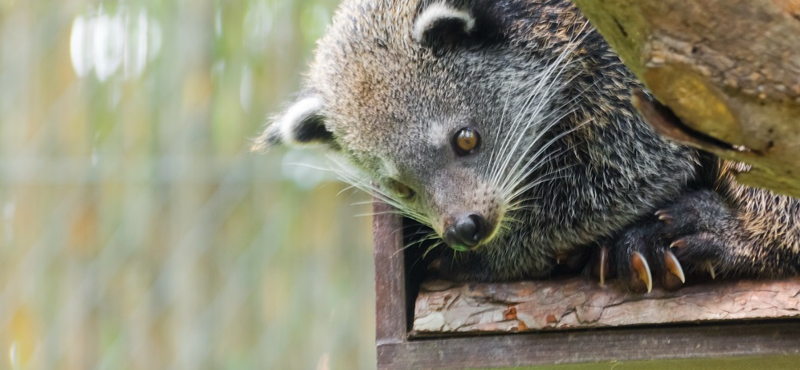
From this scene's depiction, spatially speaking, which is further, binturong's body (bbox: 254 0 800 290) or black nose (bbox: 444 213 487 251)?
binturong's body (bbox: 254 0 800 290)

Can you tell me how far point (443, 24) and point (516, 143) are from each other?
479 mm

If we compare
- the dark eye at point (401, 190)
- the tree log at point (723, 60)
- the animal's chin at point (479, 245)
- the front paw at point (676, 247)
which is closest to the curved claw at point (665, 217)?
the front paw at point (676, 247)

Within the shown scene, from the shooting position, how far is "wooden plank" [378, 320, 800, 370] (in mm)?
2760

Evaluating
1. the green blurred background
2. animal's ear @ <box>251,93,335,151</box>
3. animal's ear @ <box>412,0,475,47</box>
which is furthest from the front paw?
the green blurred background

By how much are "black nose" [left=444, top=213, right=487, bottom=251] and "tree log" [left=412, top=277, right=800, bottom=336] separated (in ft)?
0.63

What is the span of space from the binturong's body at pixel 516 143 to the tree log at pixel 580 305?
123 millimetres

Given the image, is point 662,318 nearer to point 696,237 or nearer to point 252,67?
point 696,237

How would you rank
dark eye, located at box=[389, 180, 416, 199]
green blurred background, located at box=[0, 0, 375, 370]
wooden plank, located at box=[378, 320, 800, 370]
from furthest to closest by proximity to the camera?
green blurred background, located at box=[0, 0, 375, 370] < dark eye, located at box=[389, 180, 416, 199] < wooden plank, located at box=[378, 320, 800, 370]

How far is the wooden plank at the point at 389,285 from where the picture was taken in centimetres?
302

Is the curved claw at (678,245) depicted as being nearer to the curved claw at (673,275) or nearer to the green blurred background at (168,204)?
the curved claw at (673,275)

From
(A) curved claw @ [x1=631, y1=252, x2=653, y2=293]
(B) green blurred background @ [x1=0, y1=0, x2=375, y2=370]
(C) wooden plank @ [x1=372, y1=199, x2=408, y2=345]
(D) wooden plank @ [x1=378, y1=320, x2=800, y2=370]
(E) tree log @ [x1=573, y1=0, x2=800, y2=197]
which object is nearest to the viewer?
(E) tree log @ [x1=573, y1=0, x2=800, y2=197]

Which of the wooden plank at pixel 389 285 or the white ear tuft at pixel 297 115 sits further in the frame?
the white ear tuft at pixel 297 115

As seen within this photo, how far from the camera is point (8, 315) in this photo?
194 inches

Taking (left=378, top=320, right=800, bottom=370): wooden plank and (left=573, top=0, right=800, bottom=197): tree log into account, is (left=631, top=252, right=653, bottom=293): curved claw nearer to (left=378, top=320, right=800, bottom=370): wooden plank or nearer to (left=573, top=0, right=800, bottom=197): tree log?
(left=378, top=320, right=800, bottom=370): wooden plank
